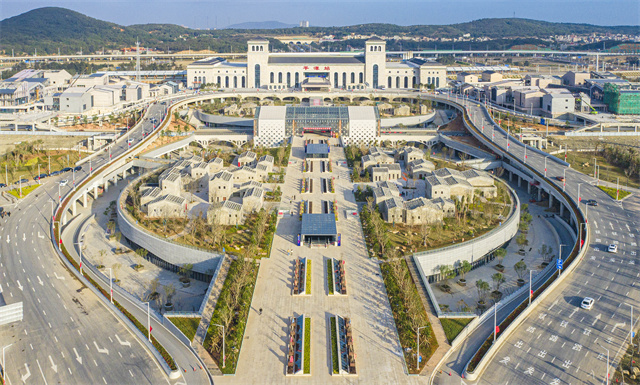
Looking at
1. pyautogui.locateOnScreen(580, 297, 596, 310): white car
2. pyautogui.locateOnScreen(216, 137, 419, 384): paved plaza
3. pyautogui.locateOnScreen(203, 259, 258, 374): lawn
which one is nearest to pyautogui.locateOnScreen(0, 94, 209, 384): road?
pyautogui.locateOnScreen(203, 259, 258, 374): lawn

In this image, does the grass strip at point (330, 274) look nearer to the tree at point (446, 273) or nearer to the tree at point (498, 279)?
the tree at point (446, 273)

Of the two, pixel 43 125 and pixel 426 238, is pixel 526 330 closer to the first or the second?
pixel 426 238

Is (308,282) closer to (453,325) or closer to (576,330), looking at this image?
(453,325)

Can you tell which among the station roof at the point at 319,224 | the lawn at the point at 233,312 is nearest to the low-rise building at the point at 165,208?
the station roof at the point at 319,224

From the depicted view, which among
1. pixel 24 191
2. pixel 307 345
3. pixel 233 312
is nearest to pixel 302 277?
pixel 233 312

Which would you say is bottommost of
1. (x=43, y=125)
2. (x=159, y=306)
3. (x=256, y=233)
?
(x=159, y=306)

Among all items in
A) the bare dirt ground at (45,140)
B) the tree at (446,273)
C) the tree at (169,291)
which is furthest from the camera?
the bare dirt ground at (45,140)

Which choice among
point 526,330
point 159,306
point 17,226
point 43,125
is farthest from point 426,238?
point 43,125
